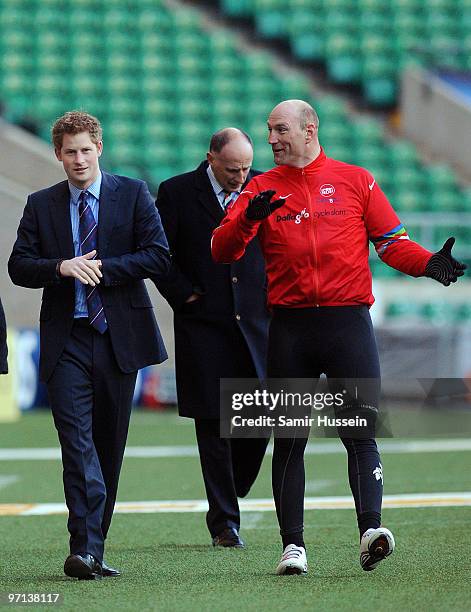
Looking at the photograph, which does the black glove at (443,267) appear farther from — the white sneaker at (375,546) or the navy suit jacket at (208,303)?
the navy suit jacket at (208,303)

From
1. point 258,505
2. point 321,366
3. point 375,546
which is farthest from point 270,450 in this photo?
point 375,546

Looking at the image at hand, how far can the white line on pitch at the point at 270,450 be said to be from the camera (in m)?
10.8

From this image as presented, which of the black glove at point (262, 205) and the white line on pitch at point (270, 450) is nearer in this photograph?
the black glove at point (262, 205)

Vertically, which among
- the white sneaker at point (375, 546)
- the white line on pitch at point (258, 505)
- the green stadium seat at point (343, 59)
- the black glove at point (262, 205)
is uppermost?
the green stadium seat at point (343, 59)

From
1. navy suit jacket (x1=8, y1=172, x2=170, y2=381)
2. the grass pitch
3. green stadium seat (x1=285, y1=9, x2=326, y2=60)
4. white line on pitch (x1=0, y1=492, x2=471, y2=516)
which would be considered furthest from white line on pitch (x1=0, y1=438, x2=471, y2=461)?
green stadium seat (x1=285, y1=9, x2=326, y2=60)

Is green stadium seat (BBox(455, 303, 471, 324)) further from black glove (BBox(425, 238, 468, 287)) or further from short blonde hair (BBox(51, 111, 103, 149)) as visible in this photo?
short blonde hair (BBox(51, 111, 103, 149))

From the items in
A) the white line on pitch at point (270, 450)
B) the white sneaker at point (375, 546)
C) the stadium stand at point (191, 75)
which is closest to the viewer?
the white sneaker at point (375, 546)

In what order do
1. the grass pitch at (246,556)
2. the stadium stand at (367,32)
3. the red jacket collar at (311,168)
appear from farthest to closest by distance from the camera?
the stadium stand at (367,32), the red jacket collar at (311,168), the grass pitch at (246,556)

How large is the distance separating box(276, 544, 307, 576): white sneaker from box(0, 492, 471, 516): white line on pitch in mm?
2316

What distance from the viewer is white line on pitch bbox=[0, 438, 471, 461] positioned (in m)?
10.8

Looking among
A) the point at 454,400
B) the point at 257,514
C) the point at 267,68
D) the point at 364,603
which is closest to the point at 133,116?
the point at 267,68

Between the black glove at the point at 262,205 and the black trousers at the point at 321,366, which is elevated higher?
the black glove at the point at 262,205

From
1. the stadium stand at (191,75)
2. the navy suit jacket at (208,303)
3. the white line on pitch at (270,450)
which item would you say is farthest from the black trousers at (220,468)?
the stadium stand at (191,75)

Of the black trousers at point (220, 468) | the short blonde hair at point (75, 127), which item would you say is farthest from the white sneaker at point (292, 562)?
the short blonde hair at point (75, 127)
